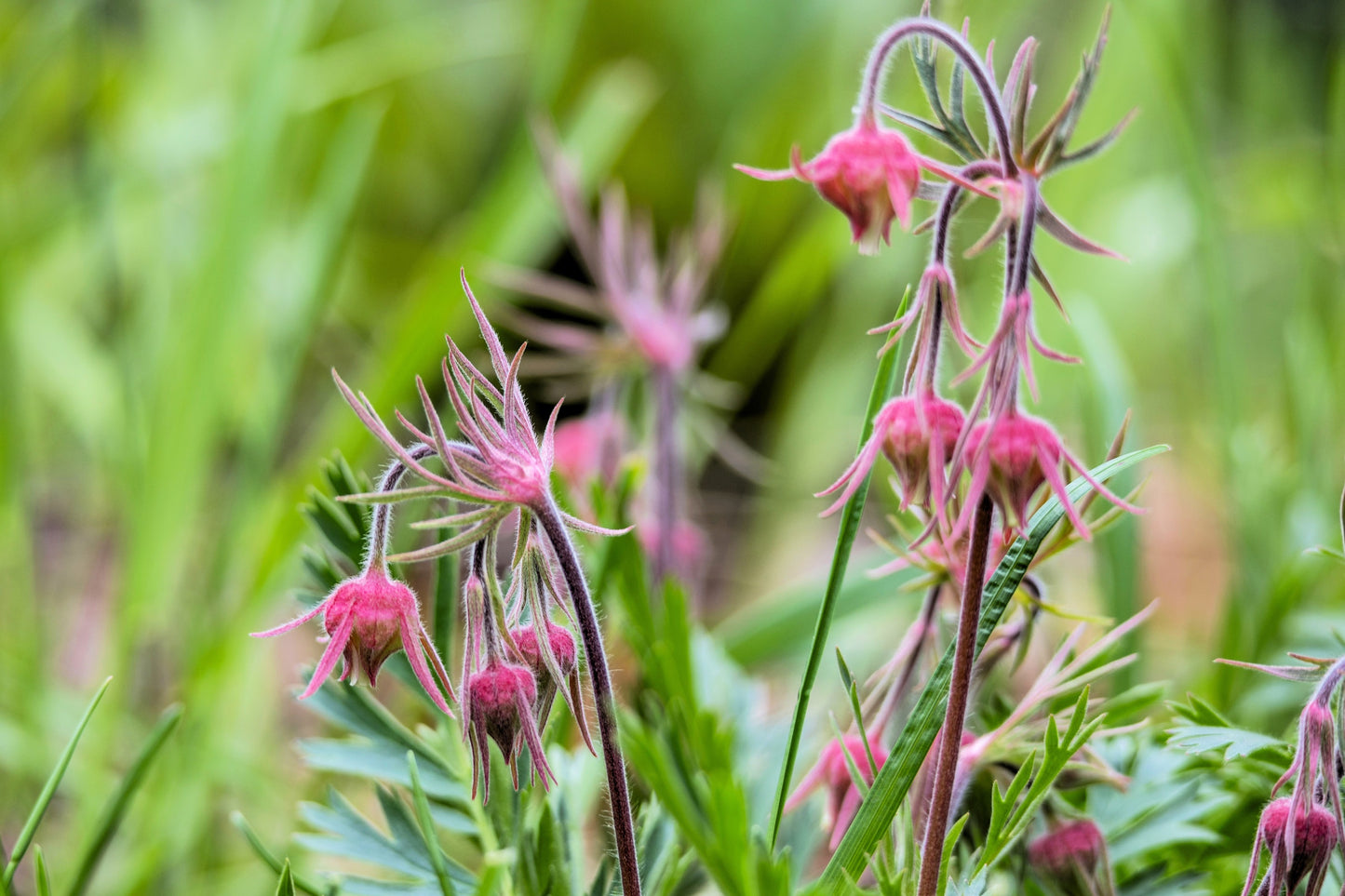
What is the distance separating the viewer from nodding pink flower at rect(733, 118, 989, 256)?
37cm

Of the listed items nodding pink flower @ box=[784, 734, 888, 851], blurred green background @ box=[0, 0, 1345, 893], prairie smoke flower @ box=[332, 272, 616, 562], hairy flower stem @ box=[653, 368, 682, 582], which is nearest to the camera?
prairie smoke flower @ box=[332, 272, 616, 562]

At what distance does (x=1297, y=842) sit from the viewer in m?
0.34

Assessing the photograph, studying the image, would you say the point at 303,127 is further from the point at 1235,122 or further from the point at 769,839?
the point at 1235,122

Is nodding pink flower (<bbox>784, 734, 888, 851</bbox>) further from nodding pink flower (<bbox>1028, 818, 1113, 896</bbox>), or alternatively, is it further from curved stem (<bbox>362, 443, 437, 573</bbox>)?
curved stem (<bbox>362, 443, 437, 573</bbox>)

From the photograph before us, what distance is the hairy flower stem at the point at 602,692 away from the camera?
1.15ft

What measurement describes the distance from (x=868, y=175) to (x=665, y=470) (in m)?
0.48

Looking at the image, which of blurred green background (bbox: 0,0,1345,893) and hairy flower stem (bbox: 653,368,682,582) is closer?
hairy flower stem (bbox: 653,368,682,582)

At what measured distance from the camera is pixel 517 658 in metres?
0.38

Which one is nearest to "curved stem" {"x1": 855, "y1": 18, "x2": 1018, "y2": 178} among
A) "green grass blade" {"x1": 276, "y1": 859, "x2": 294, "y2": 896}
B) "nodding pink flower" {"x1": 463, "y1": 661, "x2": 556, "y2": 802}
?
"nodding pink flower" {"x1": 463, "y1": 661, "x2": 556, "y2": 802}

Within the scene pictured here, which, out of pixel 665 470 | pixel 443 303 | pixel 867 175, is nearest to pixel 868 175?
pixel 867 175

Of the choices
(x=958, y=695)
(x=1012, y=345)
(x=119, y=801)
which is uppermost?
(x=1012, y=345)

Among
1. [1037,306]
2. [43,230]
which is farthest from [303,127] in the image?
[1037,306]

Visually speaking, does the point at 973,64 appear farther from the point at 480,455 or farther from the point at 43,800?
the point at 43,800

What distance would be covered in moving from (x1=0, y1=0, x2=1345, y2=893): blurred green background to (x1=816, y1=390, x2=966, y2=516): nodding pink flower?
1.27ft
